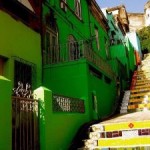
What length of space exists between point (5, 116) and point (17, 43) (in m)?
4.29

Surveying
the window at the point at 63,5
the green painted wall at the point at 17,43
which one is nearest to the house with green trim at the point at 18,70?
the green painted wall at the point at 17,43

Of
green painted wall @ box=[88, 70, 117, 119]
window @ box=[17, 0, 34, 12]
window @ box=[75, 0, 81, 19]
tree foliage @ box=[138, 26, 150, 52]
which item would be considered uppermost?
tree foliage @ box=[138, 26, 150, 52]

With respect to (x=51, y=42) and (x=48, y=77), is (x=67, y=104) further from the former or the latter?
(x=51, y=42)

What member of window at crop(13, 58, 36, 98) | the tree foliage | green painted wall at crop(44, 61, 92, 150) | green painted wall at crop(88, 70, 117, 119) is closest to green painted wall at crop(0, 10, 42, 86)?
window at crop(13, 58, 36, 98)

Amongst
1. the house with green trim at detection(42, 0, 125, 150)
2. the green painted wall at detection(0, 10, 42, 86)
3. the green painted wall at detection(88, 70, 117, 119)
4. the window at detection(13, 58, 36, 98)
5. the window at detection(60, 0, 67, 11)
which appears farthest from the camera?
the window at detection(60, 0, 67, 11)

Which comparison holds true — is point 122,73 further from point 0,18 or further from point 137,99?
point 0,18

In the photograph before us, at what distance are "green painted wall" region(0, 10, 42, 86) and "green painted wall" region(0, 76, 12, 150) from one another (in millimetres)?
2990

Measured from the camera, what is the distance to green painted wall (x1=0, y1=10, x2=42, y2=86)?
31.9 ft

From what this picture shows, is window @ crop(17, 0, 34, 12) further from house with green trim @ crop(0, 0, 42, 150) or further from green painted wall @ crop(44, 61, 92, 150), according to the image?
green painted wall @ crop(44, 61, 92, 150)

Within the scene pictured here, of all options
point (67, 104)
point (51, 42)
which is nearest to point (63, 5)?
point (51, 42)

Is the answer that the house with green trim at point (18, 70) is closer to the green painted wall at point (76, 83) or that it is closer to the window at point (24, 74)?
the window at point (24, 74)

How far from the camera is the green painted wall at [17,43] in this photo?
31.9 ft

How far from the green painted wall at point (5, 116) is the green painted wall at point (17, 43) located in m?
2.99

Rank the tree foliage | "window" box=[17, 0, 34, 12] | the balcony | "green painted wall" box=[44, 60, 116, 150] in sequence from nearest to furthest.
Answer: "window" box=[17, 0, 34, 12] → "green painted wall" box=[44, 60, 116, 150] → the balcony → the tree foliage
